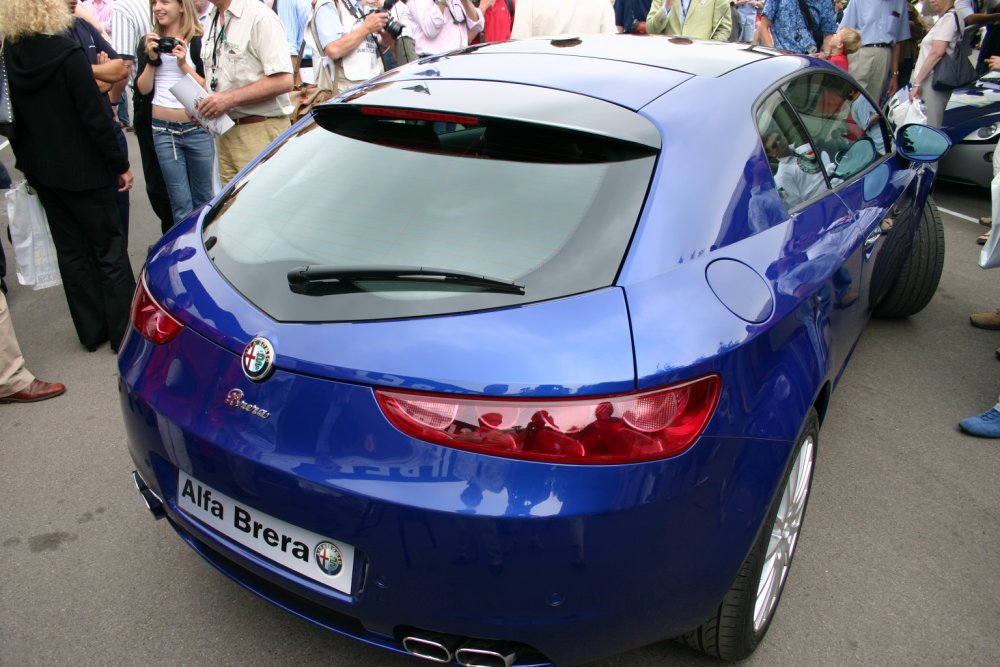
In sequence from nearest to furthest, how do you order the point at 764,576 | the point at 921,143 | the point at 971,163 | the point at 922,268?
the point at 764,576, the point at 921,143, the point at 922,268, the point at 971,163

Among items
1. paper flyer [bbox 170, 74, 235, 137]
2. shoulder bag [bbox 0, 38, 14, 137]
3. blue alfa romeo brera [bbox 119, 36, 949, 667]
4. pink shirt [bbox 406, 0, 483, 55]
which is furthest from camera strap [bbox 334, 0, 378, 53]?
blue alfa romeo brera [bbox 119, 36, 949, 667]

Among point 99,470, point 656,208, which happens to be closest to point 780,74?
point 656,208

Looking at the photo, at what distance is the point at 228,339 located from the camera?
1831 millimetres

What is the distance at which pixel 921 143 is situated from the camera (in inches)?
140

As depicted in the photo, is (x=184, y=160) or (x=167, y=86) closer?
(x=167, y=86)

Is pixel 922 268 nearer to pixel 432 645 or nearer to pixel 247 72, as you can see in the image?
pixel 432 645

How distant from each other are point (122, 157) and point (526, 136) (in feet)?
9.25

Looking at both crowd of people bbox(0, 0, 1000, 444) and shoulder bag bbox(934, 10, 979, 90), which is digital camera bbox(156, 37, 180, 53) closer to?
crowd of people bbox(0, 0, 1000, 444)

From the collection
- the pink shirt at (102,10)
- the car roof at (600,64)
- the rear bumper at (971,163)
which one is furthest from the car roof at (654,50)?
the pink shirt at (102,10)

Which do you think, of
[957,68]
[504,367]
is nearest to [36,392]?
[504,367]

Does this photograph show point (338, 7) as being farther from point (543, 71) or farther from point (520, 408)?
point (520, 408)

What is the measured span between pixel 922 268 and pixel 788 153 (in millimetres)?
2367

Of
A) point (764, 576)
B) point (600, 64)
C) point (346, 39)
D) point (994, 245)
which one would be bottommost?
point (764, 576)

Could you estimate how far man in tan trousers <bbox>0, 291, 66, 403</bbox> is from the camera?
145 inches
